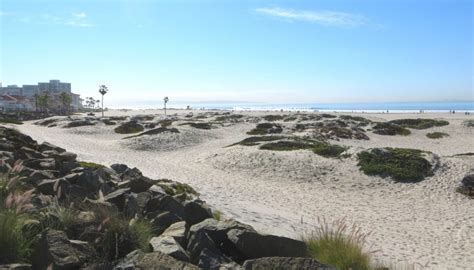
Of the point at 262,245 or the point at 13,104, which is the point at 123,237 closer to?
the point at 262,245

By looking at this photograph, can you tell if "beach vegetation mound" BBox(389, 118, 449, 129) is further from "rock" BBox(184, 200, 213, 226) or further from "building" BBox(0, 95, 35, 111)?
"building" BBox(0, 95, 35, 111)

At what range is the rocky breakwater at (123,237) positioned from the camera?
16.4 ft

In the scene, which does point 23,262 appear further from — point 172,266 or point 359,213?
point 359,213

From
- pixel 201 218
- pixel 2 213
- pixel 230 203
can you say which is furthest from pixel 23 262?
pixel 230 203

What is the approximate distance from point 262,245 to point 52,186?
4316 millimetres

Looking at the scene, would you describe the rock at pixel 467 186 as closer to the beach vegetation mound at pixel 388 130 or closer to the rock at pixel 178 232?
the rock at pixel 178 232

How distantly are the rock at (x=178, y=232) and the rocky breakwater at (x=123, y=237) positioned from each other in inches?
0.6

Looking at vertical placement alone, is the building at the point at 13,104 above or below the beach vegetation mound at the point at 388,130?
above

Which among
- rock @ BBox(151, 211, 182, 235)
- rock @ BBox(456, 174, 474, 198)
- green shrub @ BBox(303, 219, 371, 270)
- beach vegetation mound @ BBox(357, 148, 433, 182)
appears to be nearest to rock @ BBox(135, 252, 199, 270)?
rock @ BBox(151, 211, 182, 235)

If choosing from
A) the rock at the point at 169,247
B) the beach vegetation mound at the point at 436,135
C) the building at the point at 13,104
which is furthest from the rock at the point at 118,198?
the building at the point at 13,104

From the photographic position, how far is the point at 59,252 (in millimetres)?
5008

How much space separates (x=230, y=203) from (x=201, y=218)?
6.33 m

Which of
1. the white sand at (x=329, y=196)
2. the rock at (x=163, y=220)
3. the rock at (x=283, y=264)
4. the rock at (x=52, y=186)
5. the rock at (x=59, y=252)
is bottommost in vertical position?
the white sand at (x=329, y=196)

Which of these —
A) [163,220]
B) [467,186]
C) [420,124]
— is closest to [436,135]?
[420,124]
